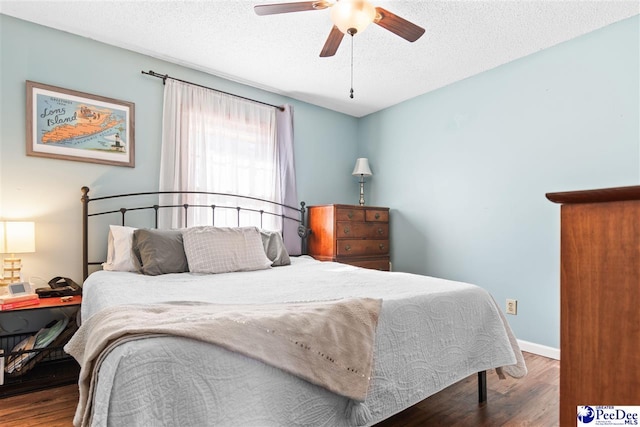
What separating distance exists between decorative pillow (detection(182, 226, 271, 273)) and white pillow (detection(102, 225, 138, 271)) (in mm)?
362

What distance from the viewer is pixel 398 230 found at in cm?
398

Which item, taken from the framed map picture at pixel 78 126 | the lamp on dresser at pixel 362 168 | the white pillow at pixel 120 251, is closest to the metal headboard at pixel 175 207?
the white pillow at pixel 120 251

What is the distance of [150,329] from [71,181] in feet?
7.30

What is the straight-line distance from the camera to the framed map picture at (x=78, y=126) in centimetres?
248

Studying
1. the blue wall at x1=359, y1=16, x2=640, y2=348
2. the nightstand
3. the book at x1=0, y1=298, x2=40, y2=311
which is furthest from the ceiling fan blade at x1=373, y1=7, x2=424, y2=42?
the book at x1=0, y1=298, x2=40, y2=311

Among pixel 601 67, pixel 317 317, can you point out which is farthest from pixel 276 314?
pixel 601 67

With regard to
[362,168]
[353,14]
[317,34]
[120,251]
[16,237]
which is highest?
[317,34]

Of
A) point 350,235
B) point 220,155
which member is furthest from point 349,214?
point 220,155

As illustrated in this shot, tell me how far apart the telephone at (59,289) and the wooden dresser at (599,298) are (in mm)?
2677

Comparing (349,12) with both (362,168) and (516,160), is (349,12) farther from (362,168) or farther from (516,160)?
(362,168)

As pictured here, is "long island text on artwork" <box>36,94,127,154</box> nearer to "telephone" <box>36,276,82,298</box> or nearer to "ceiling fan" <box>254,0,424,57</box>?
"telephone" <box>36,276,82,298</box>

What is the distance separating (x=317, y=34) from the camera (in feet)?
8.48

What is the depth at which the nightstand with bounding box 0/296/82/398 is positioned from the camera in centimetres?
206

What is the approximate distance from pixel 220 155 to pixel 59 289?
5.37 ft
